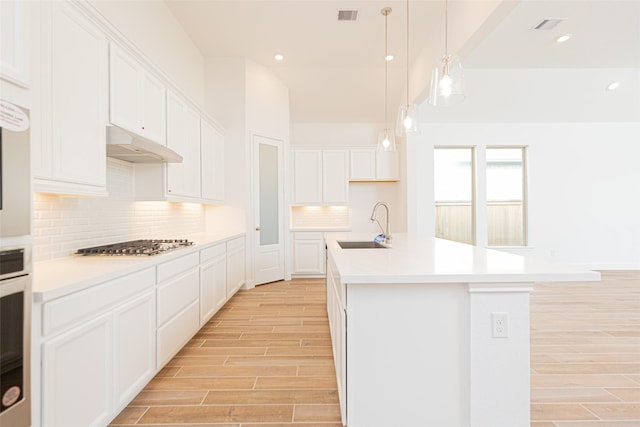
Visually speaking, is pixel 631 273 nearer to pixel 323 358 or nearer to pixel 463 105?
pixel 463 105

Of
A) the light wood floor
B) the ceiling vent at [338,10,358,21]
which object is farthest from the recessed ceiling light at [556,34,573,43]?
the light wood floor

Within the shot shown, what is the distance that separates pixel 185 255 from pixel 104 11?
2.15 m

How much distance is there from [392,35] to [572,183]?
478 centimetres

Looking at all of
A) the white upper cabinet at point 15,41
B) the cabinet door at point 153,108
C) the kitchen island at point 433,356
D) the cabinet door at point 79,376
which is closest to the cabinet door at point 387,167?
the cabinet door at point 153,108

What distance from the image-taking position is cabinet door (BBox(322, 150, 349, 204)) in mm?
6254

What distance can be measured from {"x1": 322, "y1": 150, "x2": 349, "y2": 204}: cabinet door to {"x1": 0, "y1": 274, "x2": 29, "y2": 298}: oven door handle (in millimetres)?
5132

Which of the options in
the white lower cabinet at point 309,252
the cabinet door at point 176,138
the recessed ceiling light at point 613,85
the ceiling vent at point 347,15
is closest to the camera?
the cabinet door at point 176,138

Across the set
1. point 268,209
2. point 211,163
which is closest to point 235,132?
point 211,163

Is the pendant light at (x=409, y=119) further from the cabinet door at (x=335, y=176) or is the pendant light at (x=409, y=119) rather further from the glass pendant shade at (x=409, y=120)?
the cabinet door at (x=335, y=176)

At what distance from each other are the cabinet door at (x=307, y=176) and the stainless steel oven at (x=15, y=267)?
4.96 metres

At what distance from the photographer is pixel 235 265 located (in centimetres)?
445

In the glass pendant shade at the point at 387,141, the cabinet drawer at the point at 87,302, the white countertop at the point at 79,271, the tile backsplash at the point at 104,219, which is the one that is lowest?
the cabinet drawer at the point at 87,302

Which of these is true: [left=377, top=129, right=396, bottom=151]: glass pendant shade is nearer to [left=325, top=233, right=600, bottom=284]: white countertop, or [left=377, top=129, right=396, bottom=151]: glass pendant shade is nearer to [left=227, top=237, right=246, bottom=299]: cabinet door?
[left=325, top=233, right=600, bottom=284]: white countertop

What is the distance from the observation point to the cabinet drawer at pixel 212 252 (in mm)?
3241
